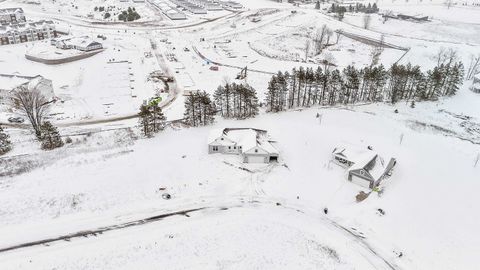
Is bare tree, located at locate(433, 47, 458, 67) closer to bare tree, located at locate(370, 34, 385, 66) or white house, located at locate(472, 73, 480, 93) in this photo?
bare tree, located at locate(370, 34, 385, 66)

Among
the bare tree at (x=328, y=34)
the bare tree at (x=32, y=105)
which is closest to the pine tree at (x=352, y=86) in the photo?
the bare tree at (x=328, y=34)

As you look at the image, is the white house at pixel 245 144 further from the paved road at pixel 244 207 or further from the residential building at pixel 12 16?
the residential building at pixel 12 16

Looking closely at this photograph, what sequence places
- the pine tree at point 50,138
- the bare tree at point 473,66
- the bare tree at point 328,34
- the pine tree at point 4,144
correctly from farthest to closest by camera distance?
the bare tree at point 328,34, the bare tree at point 473,66, the pine tree at point 50,138, the pine tree at point 4,144

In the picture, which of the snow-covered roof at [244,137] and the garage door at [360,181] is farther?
the snow-covered roof at [244,137]

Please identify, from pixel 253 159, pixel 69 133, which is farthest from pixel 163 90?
pixel 253 159

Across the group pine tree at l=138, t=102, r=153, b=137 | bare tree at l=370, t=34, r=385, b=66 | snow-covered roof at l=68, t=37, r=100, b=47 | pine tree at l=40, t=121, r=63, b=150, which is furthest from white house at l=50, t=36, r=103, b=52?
bare tree at l=370, t=34, r=385, b=66

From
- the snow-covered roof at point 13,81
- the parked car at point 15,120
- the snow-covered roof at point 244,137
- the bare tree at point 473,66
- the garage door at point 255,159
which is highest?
the snow-covered roof at point 13,81
